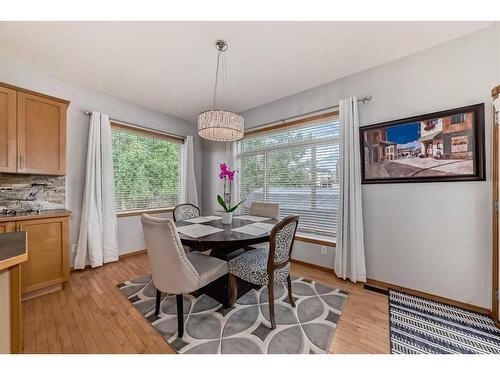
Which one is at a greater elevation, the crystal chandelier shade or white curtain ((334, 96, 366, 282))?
the crystal chandelier shade

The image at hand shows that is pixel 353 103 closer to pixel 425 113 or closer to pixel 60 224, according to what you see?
pixel 425 113

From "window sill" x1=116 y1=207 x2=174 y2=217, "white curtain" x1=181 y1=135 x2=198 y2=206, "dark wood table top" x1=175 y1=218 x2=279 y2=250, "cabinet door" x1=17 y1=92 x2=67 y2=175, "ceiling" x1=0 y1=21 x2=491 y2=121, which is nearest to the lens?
"dark wood table top" x1=175 y1=218 x2=279 y2=250

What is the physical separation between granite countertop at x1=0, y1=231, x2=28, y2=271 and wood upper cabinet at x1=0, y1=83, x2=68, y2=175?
1419 mm

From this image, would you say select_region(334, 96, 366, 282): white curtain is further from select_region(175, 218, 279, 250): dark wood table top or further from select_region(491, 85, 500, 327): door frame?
select_region(175, 218, 279, 250): dark wood table top

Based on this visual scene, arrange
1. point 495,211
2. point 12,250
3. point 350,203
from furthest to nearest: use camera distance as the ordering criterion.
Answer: point 350,203, point 495,211, point 12,250

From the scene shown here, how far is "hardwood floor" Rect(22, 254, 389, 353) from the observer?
1.41 metres

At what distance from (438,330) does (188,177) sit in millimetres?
3875

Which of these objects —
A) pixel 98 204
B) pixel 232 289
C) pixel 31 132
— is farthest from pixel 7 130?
pixel 232 289

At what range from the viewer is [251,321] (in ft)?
5.51

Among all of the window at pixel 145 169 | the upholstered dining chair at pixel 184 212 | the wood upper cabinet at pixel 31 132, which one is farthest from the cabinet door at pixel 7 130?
the upholstered dining chair at pixel 184 212

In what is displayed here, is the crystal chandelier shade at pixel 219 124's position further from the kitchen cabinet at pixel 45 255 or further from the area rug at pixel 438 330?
the area rug at pixel 438 330

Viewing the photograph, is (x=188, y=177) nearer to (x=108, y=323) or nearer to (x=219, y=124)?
(x=219, y=124)

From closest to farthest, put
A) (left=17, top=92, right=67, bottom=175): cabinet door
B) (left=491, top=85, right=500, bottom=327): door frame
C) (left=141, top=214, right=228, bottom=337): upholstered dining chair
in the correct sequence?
(left=141, top=214, right=228, bottom=337): upholstered dining chair, (left=491, top=85, right=500, bottom=327): door frame, (left=17, top=92, right=67, bottom=175): cabinet door

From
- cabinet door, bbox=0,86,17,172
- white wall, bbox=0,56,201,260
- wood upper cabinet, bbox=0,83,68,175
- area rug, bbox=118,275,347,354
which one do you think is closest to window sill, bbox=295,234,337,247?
area rug, bbox=118,275,347,354
